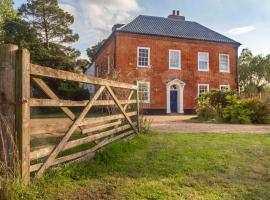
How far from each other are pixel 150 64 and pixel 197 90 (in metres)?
5.23

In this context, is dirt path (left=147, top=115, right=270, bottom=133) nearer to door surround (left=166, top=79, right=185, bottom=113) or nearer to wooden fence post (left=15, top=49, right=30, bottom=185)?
wooden fence post (left=15, top=49, right=30, bottom=185)

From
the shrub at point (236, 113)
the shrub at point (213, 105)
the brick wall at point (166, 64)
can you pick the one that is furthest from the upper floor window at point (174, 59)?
the shrub at point (236, 113)

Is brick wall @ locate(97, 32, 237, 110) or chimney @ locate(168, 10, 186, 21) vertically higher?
chimney @ locate(168, 10, 186, 21)

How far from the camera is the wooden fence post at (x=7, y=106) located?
356cm

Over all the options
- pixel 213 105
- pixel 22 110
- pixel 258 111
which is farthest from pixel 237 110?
pixel 22 110

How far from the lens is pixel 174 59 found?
2722cm

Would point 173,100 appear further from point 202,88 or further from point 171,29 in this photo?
point 171,29

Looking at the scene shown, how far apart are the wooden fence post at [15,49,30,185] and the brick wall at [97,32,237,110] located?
20.4 meters

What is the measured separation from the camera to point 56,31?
3553 centimetres

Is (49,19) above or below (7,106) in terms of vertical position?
above

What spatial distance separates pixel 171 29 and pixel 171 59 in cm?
309

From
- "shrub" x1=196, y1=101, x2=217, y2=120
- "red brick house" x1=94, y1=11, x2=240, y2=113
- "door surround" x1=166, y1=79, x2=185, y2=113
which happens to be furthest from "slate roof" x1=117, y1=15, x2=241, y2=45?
"shrub" x1=196, y1=101, x2=217, y2=120

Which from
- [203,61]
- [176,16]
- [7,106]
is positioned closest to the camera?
[7,106]

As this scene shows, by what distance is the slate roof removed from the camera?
86.5 feet
